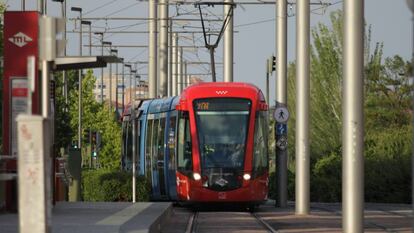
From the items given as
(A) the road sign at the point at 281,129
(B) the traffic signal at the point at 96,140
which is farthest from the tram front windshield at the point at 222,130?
(B) the traffic signal at the point at 96,140

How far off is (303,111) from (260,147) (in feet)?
5.75

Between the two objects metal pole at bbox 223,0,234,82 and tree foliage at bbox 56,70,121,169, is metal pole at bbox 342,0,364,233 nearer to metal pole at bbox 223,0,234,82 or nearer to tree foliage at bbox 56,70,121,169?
metal pole at bbox 223,0,234,82

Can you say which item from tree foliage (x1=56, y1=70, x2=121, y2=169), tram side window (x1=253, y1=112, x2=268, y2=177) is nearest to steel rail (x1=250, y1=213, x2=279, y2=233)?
tram side window (x1=253, y1=112, x2=268, y2=177)

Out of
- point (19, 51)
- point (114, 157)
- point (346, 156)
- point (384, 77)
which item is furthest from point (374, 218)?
point (114, 157)

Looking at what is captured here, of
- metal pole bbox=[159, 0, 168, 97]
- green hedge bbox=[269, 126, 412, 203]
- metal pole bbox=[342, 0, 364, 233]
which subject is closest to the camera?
metal pole bbox=[342, 0, 364, 233]

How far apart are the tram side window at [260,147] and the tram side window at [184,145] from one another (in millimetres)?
1624

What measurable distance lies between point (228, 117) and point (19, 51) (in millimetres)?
10412

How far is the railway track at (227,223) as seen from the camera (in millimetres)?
23359

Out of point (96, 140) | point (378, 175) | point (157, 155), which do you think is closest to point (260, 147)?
point (157, 155)

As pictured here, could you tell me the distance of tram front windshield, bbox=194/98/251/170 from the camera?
3095cm

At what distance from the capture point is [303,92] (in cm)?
2986

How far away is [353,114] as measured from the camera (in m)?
20.5

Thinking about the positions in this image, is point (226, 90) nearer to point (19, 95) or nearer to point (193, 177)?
point (193, 177)

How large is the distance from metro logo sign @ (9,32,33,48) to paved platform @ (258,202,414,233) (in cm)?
587
